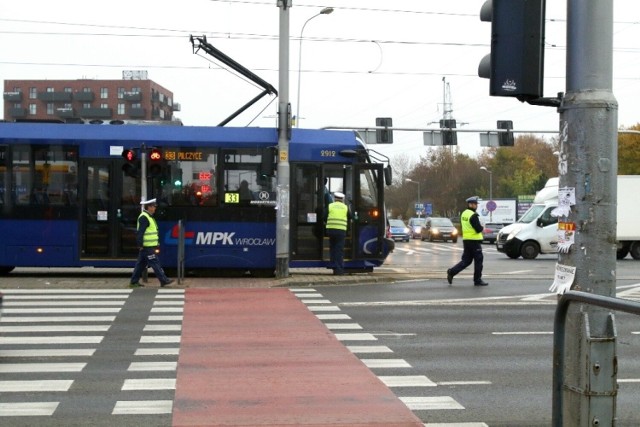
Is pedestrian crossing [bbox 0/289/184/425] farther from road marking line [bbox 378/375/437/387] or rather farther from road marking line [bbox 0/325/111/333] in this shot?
road marking line [bbox 378/375/437/387]

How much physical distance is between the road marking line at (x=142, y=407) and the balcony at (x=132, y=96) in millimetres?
64231

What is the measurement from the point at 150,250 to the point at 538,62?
14.7 m

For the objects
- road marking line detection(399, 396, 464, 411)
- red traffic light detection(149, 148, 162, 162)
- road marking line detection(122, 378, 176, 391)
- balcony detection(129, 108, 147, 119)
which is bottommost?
road marking line detection(122, 378, 176, 391)

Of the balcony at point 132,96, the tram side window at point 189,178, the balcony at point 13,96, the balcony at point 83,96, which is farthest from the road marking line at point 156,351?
the balcony at point 83,96

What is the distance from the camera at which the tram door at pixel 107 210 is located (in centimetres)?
2072

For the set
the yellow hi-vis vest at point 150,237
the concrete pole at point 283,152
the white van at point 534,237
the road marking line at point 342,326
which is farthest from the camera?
the white van at point 534,237

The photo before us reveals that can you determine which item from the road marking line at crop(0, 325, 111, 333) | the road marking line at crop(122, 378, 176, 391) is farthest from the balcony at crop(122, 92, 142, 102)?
the road marking line at crop(122, 378, 176, 391)

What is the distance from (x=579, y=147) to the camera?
16.0 feet

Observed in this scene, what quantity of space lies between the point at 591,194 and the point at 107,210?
17.1 meters

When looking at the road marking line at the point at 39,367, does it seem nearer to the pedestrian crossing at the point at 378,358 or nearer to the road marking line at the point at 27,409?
the road marking line at the point at 27,409

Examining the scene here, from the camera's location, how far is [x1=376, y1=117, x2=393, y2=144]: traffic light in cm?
3894

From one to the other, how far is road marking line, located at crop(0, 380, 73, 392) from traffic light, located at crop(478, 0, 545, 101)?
228 inches

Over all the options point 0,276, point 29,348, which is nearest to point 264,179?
point 0,276

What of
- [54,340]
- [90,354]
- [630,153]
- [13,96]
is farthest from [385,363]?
[630,153]
